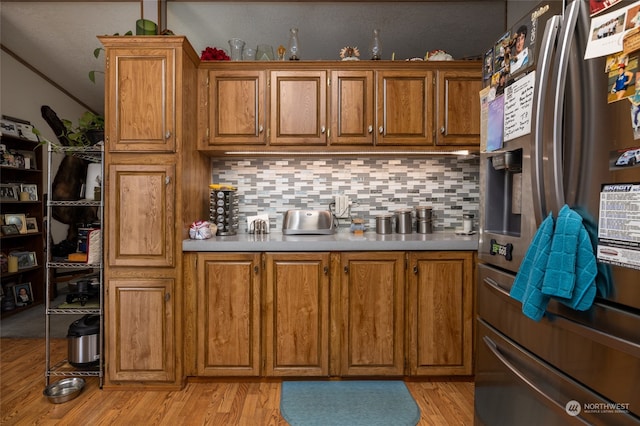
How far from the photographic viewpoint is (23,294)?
168 inches

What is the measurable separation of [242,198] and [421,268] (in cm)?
153

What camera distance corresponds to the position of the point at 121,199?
2400mm

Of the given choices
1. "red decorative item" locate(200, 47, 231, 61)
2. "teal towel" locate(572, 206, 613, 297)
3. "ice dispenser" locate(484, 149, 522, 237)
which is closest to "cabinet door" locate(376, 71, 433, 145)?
"red decorative item" locate(200, 47, 231, 61)

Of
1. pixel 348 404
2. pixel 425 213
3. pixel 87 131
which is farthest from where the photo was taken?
pixel 425 213

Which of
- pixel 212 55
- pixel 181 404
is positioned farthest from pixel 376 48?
pixel 181 404

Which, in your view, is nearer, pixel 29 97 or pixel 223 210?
pixel 223 210

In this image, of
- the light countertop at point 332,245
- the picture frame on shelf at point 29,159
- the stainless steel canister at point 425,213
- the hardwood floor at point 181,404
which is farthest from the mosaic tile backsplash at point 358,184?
the picture frame on shelf at point 29,159

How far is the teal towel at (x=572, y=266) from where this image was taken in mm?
952

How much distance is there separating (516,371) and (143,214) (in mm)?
2179

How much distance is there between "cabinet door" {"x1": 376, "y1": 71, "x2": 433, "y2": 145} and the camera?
9.00 feet

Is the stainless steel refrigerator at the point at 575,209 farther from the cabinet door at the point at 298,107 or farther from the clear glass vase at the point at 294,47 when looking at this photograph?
the clear glass vase at the point at 294,47

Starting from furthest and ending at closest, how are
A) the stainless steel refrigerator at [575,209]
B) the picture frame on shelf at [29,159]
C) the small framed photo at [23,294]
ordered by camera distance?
the picture frame on shelf at [29,159] < the small framed photo at [23,294] < the stainless steel refrigerator at [575,209]

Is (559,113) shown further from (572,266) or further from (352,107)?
(352,107)

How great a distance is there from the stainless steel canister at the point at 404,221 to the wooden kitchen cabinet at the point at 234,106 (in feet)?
3.96
